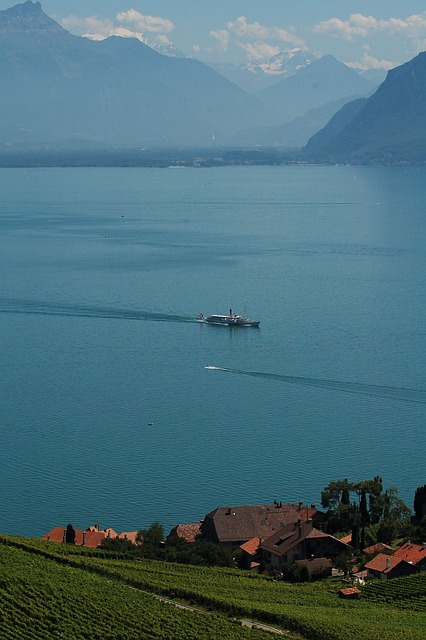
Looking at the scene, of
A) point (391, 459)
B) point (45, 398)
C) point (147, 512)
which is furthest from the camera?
point (45, 398)

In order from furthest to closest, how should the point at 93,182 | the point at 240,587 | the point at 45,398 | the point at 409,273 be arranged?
the point at 93,182 < the point at 409,273 < the point at 45,398 < the point at 240,587

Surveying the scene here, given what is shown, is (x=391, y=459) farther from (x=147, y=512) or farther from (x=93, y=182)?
(x=93, y=182)

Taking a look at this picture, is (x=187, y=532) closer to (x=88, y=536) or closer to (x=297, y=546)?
(x=88, y=536)

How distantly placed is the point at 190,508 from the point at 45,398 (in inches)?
342

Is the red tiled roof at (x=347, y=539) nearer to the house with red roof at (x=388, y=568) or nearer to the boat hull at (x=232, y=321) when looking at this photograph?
the house with red roof at (x=388, y=568)

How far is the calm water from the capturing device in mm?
25453

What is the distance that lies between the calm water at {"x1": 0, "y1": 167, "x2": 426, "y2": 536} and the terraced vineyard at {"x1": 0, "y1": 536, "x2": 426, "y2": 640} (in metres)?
3.40

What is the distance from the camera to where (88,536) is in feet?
72.2

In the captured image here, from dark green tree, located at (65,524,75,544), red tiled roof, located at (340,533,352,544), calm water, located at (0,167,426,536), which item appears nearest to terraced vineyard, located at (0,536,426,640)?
dark green tree, located at (65,524,75,544)

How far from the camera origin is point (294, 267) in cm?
5622

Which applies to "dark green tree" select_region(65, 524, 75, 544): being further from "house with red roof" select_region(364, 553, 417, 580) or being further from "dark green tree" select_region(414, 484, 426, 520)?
"dark green tree" select_region(414, 484, 426, 520)

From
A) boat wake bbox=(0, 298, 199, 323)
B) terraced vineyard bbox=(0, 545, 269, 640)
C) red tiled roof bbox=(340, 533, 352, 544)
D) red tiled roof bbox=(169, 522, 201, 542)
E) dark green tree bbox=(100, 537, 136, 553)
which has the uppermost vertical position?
boat wake bbox=(0, 298, 199, 323)

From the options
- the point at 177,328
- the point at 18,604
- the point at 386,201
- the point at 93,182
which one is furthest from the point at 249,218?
the point at 18,604

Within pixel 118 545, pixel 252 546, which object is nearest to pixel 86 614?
pixel 118 545
